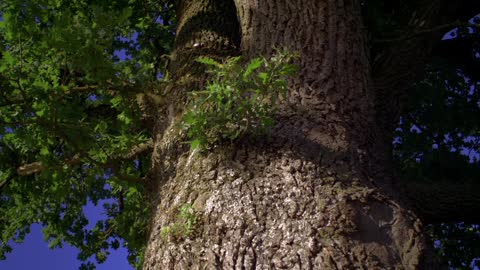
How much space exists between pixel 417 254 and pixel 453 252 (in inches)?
234

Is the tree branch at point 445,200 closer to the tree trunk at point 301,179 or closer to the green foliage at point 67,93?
the tree trunk at point 301,179

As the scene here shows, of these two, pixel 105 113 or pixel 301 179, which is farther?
pixel 105 113

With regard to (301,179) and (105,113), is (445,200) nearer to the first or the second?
(301,179)

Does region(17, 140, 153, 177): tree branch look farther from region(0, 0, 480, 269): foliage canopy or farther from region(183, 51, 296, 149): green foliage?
region(183, 51, 296, 149): green foliage

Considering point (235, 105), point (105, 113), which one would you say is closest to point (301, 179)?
point (235, 105)

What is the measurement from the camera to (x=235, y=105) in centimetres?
254

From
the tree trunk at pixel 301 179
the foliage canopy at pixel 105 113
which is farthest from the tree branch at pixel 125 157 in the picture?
the tree trunk at pixel 301 179

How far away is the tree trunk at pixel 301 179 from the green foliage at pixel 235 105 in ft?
0.29

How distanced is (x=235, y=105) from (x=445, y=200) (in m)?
2.56

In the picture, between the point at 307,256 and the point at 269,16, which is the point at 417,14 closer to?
the point at 269,16

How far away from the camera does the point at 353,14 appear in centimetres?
329

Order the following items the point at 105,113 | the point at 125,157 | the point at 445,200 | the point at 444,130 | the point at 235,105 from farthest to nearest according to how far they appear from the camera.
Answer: the point at 444,130 < the point at 105,113 < the point at 445,200 < the point at 125,157 < the point at 235,105

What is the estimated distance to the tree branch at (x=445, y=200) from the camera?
4.22 metres

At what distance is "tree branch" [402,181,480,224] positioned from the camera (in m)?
4.22
